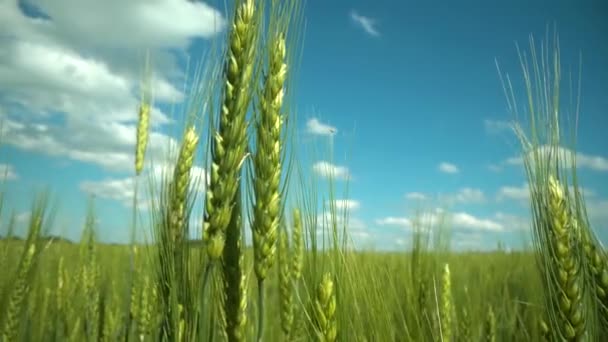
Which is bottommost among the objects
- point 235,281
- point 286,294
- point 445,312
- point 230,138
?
point 445,312

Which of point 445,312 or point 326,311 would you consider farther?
point 445,312

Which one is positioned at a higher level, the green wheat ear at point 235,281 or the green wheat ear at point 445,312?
the green wheat ear at point 235,281

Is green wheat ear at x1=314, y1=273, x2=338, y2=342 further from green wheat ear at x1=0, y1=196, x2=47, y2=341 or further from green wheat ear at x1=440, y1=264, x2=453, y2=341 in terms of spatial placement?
green wheat ear at x1=0, y1=196, x2=47, y2=341

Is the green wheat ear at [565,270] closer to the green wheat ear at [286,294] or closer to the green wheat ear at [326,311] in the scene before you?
the green wheat ear at [326,311]

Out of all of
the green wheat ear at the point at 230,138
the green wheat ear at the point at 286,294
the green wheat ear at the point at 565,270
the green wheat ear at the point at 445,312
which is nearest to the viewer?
the green wheat ear at the point at 230,138

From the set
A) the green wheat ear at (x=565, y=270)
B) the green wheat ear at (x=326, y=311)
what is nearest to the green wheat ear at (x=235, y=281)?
the green wheat ear at (x=326, y=311)

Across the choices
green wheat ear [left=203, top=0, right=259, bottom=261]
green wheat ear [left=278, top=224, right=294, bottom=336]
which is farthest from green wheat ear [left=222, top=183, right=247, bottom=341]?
green wheat ear [left=278, top=224, right=294, bottom=336]

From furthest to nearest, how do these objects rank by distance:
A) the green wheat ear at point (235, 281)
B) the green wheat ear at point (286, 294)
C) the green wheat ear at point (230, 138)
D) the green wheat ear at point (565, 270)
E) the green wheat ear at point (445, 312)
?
1. the green wheat ear at point (445, 312)
2. the green wheat ear at point (286, 294)
3. the green wheat ear at point (565, 270)
4. the green wheat ear at point (235, 281)
5. the green wheat ear at point (230, 138)

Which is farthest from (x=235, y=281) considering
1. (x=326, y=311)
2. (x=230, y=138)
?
(x=230, y=138)

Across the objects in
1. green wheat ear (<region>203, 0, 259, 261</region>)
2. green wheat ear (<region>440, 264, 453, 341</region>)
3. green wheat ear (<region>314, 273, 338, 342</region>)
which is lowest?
green wheat ear (<region>440, 264, 453, 341</region>)

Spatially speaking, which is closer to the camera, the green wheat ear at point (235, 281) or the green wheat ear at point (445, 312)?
the green wheat ear at point (235, 281)

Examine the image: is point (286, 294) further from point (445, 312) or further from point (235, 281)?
point (445, 312)

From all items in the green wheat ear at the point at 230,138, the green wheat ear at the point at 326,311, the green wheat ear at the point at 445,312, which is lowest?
the green wheat ear at the point at 445,312

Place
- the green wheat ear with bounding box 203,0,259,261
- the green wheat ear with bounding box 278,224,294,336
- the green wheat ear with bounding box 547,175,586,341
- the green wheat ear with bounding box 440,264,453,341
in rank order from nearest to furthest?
the green wheat ear with bounding box 203,0,259,261
the green wheat ear with bounding box 547,175,586,341
the green wheat ear with bounding box 278,224,294,336
the green wheat ear with bounding box 440,264,453,341
